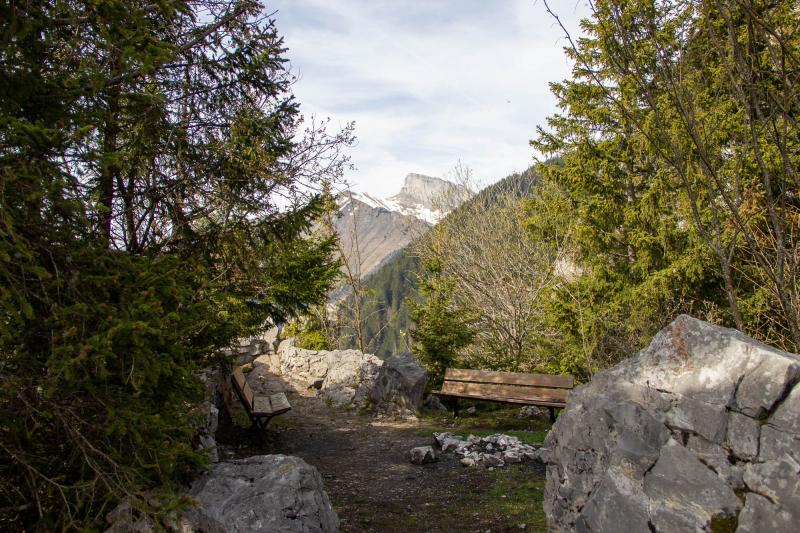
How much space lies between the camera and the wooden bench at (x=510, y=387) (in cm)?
905

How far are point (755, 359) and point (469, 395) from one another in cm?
666

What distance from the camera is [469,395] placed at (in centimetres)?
973

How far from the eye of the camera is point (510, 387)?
9.55 meters

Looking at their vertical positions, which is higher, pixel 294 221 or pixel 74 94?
pixel 74 94

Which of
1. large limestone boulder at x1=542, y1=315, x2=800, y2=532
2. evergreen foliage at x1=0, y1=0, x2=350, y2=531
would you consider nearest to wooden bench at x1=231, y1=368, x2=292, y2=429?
evergreen foliage at x1=0, y1=0, x2=350, y2=531

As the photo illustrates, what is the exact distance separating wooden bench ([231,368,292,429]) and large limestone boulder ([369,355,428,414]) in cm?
249

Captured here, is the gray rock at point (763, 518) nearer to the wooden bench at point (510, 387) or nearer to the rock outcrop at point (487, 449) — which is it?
the rock outcrop at point (487, 449)

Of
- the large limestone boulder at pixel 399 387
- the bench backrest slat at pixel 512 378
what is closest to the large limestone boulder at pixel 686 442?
the bench backrest slat at pixel 512 378

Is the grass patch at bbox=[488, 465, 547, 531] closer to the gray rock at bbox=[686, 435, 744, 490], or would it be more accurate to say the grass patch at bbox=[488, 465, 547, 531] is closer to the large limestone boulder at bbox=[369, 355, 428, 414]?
the gray rock at bbox=[686, 435, 744, 490]

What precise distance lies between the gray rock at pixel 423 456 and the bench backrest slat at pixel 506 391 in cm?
262

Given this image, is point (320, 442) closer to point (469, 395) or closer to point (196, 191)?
point (469, 395)

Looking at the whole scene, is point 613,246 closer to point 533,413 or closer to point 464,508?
point 533,413

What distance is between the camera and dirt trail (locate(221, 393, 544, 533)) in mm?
5125

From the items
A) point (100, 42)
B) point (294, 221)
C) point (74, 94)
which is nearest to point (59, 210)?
point (74, 94)
